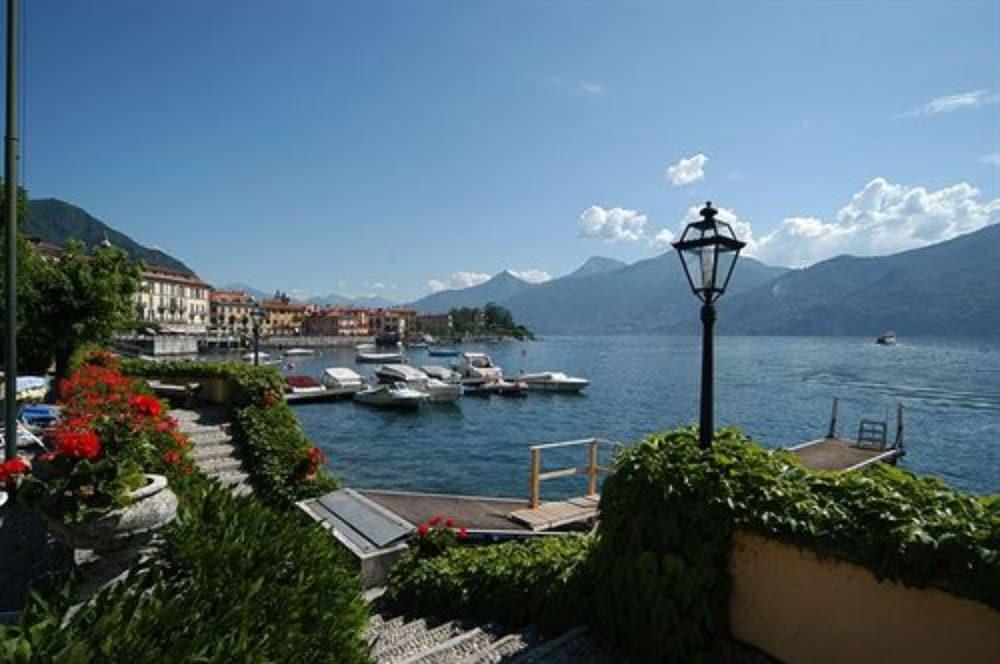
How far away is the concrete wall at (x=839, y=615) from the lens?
9.63 feet

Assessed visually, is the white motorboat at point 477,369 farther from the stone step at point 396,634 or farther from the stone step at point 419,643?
the stone step at point 419,643

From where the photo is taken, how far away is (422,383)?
4138cm

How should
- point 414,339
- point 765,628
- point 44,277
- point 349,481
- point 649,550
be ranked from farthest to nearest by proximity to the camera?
1. point 414,339
2. point 349,481
3. point 44,277
4. point 649,550
5. point 765,628

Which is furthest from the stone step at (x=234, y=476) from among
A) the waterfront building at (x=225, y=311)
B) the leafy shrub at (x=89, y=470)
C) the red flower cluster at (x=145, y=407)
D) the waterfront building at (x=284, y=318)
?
the waterfront building at (x=284, y=318)

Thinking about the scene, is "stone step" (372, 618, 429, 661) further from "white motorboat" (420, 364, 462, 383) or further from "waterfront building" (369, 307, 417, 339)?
"waterfront building" (369, 307, 417, 339)

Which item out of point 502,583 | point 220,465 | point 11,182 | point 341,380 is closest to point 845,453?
point 502,583

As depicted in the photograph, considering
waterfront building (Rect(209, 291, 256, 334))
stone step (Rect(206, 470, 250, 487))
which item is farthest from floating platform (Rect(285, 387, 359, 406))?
waterfront building (Rect(209, 291, 256, 334))

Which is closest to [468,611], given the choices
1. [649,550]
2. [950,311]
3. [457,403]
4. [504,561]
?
[504,561]

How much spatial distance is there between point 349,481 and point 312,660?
17.1m

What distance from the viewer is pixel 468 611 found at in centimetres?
591

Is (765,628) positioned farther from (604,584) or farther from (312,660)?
(312,660)

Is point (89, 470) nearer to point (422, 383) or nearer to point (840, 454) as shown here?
point (840, 454)

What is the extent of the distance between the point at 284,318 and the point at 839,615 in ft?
466

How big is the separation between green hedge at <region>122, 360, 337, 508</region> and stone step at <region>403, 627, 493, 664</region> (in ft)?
17.7
